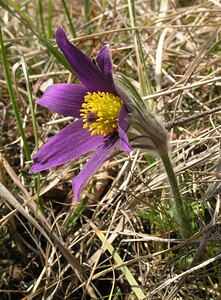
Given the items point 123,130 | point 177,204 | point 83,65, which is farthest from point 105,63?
point 177,204

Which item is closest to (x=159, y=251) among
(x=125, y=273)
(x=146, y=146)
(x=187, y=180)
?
(x=125, y=273)

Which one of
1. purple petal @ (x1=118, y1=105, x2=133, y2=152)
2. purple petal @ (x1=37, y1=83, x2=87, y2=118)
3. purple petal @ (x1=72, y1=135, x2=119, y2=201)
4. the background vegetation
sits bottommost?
the background vegetation

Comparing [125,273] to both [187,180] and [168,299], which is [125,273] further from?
[187,180]

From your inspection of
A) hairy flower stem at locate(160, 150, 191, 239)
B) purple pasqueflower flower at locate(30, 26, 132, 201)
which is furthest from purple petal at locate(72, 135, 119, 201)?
hairy flower stem at locate(160, 150, 191, 239)

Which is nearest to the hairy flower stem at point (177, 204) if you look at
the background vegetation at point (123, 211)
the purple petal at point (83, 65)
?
the background vegetation at point (123, 211)

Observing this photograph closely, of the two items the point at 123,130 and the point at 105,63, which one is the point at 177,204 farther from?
the point at 105,63

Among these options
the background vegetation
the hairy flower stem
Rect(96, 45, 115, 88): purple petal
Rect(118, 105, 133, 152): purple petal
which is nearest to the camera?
Rect(118, 105, 133, 152): purple petal

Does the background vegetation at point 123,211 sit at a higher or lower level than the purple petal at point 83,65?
lower

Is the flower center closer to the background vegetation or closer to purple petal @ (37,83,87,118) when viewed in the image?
purple petal @ (37,83,87,118)

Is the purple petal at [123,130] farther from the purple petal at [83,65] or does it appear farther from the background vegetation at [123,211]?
the background vegetation at [123,211]
